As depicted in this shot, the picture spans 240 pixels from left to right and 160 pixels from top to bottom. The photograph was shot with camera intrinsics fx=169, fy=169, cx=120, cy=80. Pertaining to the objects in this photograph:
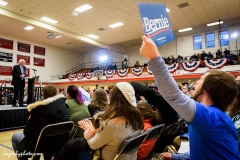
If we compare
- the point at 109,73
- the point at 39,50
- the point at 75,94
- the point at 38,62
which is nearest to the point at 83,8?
the point at 109,73

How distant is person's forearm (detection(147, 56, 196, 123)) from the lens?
0.64 meters

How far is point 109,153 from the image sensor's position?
4.27 feet

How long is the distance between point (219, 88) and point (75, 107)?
1900 mm

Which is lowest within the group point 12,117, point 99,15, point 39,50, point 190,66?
point 12,117

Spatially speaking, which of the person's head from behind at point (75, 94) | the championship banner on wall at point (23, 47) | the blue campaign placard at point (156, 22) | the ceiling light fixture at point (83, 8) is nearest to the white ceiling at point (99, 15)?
the ceiling light fixture at point (83, 8)

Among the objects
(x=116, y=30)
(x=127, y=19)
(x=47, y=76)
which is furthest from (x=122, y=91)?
(x=47, y=76)

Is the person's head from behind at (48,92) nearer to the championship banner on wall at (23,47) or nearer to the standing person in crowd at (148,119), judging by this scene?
the standing person in crowd at (148,119)

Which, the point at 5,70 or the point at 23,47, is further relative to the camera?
the point at 23,47

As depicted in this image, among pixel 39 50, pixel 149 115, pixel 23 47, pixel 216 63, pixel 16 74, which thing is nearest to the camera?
pixel 149 115

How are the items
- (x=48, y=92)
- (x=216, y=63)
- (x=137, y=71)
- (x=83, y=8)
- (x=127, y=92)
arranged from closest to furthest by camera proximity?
(x=127, y=92) < (x=48, y=92) < (x=83, y=8) < (x=216, y=63) < (x=137, y=71)

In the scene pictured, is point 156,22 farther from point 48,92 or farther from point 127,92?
point 48,92

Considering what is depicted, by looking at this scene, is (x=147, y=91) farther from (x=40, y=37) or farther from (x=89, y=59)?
(x=89, y=59)

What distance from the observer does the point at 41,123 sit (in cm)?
179

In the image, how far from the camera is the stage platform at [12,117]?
4199 mm
